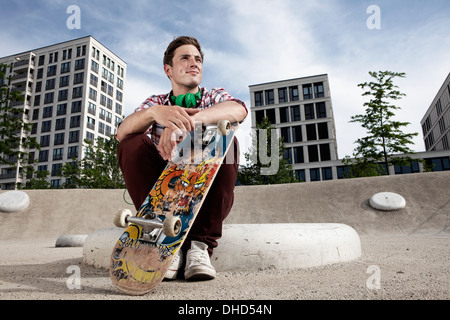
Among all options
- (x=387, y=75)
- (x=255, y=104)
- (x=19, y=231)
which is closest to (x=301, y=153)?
A: (x=255, y=104)

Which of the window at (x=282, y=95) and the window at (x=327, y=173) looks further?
the window at (x=282, y=95)

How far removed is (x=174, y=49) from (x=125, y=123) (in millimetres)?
853

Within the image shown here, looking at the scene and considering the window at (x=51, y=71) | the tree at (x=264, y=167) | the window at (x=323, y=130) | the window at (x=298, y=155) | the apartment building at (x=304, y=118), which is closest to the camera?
the tree at (x=264, y=167)

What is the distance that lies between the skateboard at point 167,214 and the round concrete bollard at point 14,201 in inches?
384

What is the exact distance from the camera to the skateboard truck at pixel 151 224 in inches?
67.3

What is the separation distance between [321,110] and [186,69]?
4030 centimetres

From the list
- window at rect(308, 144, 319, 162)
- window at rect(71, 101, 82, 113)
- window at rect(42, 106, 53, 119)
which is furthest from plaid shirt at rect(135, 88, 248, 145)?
window at rect(42, 106, 53, 119)

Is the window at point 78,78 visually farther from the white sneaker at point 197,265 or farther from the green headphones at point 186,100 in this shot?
the white sneaker at point 197,265

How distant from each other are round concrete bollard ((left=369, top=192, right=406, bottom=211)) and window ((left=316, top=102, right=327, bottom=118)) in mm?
32758

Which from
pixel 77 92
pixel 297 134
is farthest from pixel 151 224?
pixel 77 92

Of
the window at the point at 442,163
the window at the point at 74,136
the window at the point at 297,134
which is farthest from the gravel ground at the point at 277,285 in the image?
the window at the point at 74,136

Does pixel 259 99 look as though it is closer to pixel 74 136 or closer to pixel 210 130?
pixel 74 136

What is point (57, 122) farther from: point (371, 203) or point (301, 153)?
point (371, 203)
